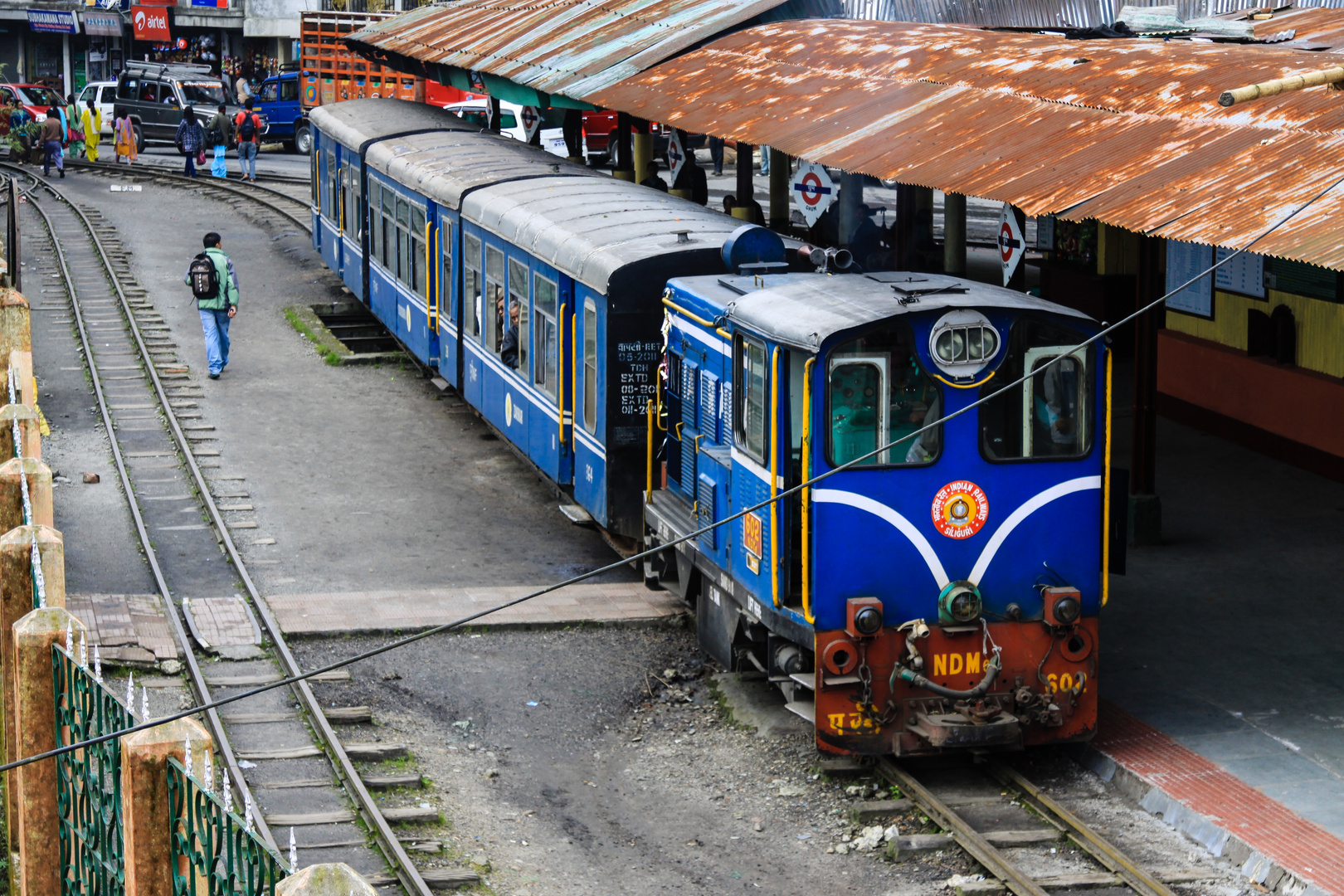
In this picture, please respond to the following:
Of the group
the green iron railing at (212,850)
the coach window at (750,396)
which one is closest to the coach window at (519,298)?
the coach window at (750,396)

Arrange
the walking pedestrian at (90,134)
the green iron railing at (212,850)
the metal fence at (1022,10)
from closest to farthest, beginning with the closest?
the green iron railing at (212,850)
the metal fence at (1022,10)
the walking pedestrian at (90,134)

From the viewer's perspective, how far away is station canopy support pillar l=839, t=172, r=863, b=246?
18.7 m

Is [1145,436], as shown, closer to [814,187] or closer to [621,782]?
[814,187]

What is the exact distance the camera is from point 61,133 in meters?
37.7

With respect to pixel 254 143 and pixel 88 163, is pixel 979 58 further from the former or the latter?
pixel 88 163

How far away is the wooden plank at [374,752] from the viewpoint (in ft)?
33.8

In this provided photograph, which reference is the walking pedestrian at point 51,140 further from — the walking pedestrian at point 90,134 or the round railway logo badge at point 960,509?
the round railway logo badge at point 960,509

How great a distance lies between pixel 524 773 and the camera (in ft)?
33.7

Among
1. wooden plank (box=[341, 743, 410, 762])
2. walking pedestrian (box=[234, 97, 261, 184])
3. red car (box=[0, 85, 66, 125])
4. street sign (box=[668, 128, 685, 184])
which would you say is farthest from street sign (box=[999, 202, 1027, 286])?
red car (box=[0, 85, 66, 125])

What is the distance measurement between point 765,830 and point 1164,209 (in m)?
4.39

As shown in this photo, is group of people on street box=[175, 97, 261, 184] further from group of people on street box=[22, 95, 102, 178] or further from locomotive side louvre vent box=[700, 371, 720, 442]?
locomotive side louvre vent box=[700, 371, 720, 442]

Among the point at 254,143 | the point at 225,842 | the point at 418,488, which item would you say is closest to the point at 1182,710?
the point at 225,842

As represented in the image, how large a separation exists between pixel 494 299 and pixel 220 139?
23.5 metres

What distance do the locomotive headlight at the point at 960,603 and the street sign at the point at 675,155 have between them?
13.0 metres
